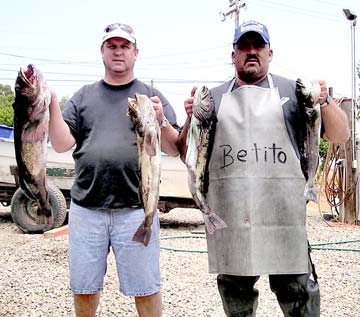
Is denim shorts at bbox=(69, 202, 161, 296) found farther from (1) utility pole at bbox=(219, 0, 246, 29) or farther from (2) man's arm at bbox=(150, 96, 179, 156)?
(1) utility pole at bbox=(219, 0, 246, 29)

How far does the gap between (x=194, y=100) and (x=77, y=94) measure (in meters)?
0.89

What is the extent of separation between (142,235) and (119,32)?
1284 mm

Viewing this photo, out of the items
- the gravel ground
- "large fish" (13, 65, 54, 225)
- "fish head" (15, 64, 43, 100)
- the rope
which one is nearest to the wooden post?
the rope

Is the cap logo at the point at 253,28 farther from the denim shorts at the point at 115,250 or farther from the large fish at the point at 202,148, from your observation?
the denim shorts at the point at 115,250

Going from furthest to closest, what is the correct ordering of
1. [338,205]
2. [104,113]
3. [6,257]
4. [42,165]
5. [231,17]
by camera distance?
[231,17]
[338,205]
[6,257]
[104,113]
[42,165]

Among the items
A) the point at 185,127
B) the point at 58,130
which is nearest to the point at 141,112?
the point at 185,127

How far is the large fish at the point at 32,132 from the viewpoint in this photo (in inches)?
98.6

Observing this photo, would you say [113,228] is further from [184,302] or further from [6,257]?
[6,257]

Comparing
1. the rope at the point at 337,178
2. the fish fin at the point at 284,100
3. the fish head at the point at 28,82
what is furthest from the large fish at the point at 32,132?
the rope at the point at 337,178

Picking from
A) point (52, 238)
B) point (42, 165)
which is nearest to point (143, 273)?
point (42, 165)

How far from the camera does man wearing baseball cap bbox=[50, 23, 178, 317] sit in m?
3.15

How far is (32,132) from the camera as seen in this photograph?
103 inches

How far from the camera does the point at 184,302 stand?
5031 mm

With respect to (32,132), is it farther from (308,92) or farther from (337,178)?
(337,178)
